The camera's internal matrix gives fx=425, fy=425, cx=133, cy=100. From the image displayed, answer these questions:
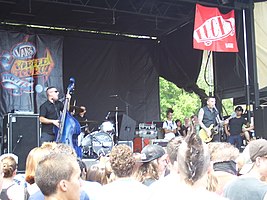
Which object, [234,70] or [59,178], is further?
[234,70]

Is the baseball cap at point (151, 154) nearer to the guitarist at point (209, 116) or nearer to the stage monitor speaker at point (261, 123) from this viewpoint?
the stage monitor speaker at point (261, 123)

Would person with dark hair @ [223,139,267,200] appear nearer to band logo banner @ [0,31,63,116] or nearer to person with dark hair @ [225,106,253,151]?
person with dark hair @ [225,106,253,151]

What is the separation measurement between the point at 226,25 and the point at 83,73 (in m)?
4.66

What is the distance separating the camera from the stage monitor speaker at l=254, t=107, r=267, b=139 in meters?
8.37

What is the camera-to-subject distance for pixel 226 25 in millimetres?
9531

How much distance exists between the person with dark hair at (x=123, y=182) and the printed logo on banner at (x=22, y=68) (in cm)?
877

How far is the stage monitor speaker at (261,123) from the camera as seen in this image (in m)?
8.37

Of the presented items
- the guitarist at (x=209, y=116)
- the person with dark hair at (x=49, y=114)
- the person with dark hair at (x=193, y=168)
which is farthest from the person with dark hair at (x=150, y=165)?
the guitarist at (x=209, y=116)

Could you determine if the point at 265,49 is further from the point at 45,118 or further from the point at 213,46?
the point at 45,118

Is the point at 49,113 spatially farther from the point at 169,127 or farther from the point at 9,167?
the point at 169,127

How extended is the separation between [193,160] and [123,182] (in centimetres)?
124

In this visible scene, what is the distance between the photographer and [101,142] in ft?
29.3

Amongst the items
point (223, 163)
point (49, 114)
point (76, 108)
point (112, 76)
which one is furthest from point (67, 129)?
point (112, 76)

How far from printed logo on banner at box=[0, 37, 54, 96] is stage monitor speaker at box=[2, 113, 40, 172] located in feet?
12.3
